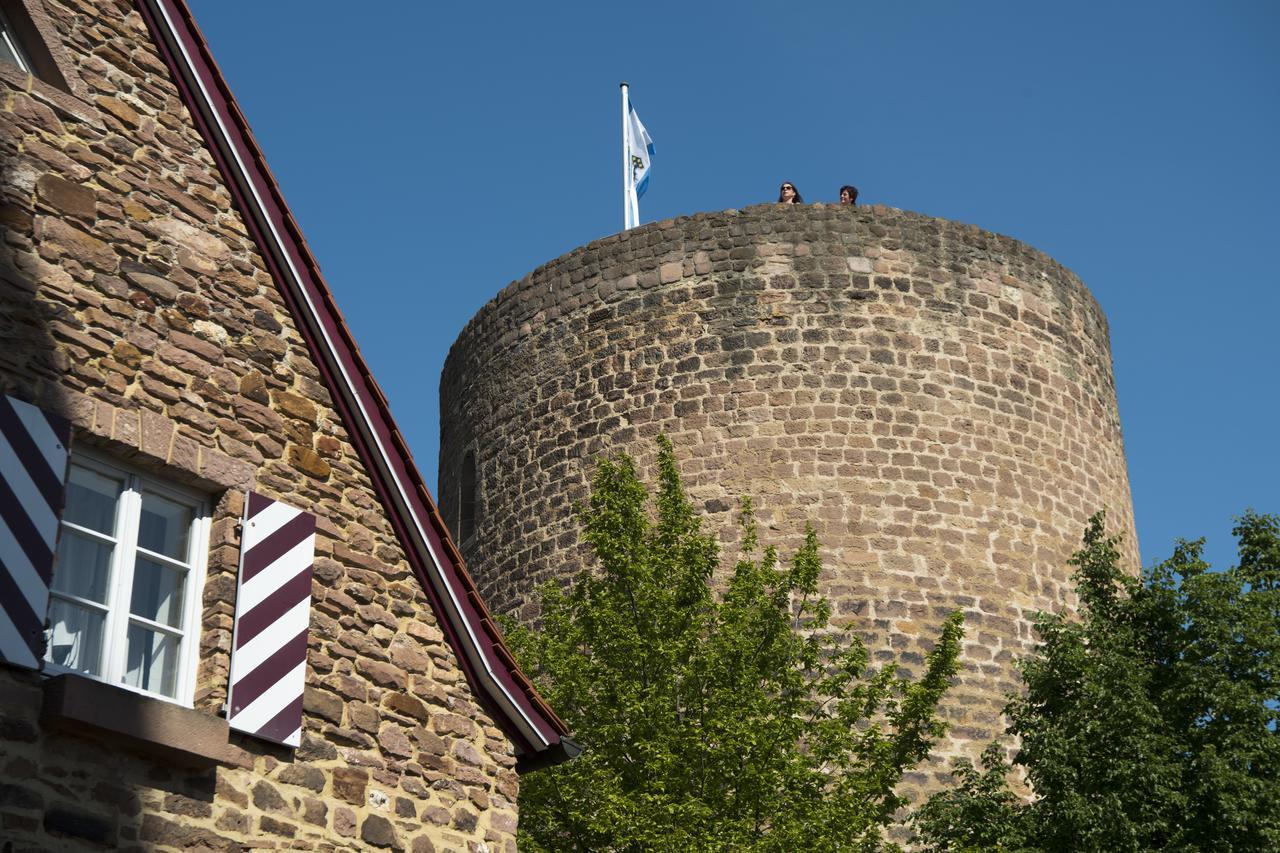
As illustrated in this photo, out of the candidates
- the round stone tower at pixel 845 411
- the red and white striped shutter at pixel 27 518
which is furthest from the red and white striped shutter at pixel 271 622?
the round stone tower at pixel 845 411

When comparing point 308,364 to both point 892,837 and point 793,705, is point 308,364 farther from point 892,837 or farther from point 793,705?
point 892,837

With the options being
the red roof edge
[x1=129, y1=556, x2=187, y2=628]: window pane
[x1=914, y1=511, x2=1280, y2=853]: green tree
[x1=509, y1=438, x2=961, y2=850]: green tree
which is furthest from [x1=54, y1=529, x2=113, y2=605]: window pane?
[x1=914, y1=511, x2=1280, y2=853]: green tree

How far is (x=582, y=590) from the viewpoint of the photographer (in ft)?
50.0

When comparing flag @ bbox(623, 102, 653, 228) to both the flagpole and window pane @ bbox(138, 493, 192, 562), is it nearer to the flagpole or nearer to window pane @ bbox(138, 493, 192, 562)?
the flagpole

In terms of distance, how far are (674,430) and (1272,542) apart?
565 cm

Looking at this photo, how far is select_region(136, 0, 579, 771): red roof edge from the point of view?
993cm

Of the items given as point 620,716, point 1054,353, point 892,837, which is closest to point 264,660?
point 620,716

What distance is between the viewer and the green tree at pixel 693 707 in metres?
13.1

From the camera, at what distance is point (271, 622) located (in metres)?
9.02

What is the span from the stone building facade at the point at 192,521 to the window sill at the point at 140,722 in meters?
0.01

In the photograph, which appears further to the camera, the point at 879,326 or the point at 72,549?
the point at 879,326

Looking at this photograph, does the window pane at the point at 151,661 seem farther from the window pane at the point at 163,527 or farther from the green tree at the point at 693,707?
the green tree at the point at 693,707

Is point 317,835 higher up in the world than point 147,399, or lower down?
lower down

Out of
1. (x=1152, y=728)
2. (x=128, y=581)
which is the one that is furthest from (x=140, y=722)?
(x=1152, y=728)
